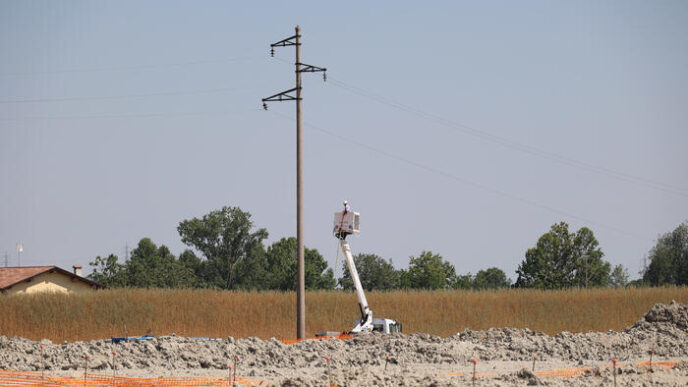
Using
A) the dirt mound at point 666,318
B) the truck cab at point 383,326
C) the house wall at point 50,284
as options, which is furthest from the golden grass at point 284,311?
the house wall at point 50,284

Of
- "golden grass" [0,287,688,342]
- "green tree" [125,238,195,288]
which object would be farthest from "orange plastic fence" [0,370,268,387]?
"green tree" [125,238,195,288]

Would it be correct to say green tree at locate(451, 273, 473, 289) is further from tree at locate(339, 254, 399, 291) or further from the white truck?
the white truck

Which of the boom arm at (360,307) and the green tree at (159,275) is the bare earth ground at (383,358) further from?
the green tree at (159,275)

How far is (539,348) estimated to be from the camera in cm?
2423

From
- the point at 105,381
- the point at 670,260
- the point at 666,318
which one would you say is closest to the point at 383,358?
the point at 105,381

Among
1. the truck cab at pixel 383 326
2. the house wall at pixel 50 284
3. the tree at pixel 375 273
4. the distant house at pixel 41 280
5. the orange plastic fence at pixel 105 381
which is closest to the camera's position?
the orange plastic fence at pixel 105 381

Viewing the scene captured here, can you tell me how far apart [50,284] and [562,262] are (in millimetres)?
40991

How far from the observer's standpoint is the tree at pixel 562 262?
233 feet

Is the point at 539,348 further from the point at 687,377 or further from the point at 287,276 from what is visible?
Result: the point at 287,276

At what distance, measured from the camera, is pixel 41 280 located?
161 ft

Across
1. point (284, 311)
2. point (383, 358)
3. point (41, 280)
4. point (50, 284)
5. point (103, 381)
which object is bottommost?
point (103, 381)

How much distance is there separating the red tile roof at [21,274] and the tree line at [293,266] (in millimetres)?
16008

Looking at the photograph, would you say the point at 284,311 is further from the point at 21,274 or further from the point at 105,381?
the point at 21,274

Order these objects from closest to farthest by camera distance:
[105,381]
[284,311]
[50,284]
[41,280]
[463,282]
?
[105,381] → [284,311] → [41,280] → [50,284] → [463,282]
